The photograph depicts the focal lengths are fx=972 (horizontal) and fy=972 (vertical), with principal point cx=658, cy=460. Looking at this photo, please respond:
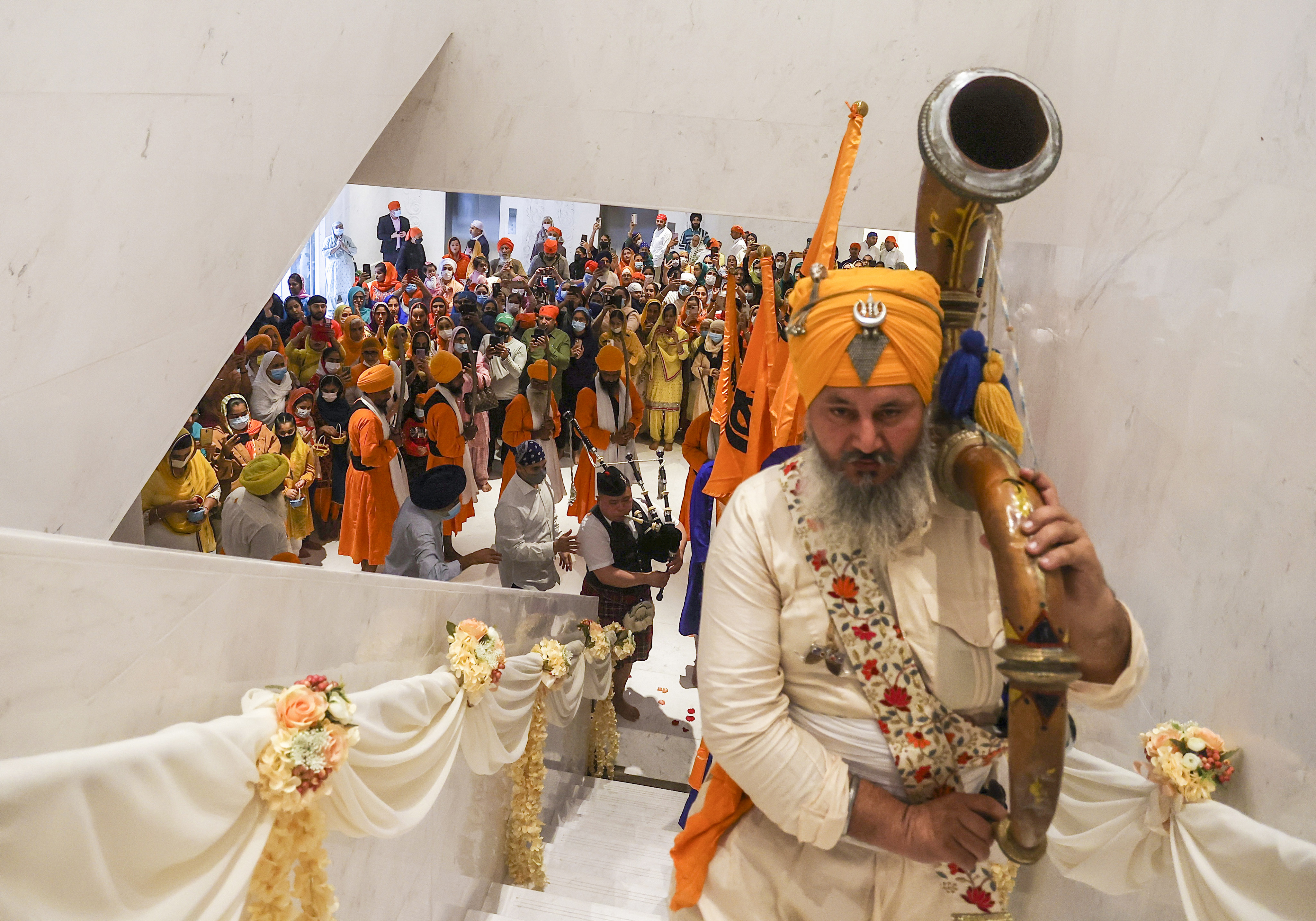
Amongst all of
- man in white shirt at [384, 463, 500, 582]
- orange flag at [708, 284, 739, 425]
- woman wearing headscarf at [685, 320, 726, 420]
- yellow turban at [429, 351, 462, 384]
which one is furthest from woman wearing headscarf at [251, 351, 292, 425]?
orange flag at [708, 284, 739, 425]

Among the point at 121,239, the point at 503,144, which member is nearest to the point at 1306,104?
the point at 121,239

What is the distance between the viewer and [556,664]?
468cm

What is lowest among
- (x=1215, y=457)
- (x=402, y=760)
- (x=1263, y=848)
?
(x=402, y=760)

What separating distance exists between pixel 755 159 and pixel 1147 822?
448cm

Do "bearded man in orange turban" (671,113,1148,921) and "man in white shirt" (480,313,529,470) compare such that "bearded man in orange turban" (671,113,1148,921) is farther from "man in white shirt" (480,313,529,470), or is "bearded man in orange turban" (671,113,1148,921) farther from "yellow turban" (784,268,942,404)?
"man in white shirt" (480,313,529,470)

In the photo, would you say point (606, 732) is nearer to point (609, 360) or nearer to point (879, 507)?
point (609, 360)

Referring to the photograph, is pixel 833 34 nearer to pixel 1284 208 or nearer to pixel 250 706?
pixel 1284 208

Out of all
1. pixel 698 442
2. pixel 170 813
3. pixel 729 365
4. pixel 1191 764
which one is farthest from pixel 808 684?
pixel 698 442

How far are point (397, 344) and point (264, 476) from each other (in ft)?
9.70

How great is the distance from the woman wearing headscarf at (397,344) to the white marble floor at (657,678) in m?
1.76

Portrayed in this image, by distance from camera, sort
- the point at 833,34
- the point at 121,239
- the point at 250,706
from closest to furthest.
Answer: the point at 250,706, the point at 121,239, the point at 833,34

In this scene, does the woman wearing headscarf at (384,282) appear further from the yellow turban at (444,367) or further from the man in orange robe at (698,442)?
the man in orange robe at (698,442)

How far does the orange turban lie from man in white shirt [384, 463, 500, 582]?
1.03 m

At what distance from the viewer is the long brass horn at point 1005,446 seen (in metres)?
1.41
